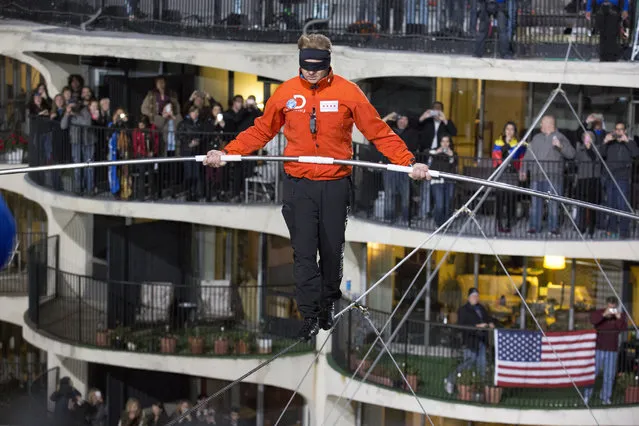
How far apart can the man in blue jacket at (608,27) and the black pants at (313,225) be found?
15909 mm

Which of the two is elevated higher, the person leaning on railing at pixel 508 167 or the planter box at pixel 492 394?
the person leaning on railing at pixel 508 167

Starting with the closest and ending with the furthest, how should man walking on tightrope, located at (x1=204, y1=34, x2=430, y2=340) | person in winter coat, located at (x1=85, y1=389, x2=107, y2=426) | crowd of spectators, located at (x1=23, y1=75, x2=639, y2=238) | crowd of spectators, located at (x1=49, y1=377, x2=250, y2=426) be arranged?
1. man walking on tightrope, located at (x1=204, y1=34, x2=430, y2=340)
2. crowd of spectators, located at (x1=23, y1=75, x2=639, y2=238)
3. crowd of spectators, located at (x1=49, y1=377, x2=250, y2=426)
4. person in winter coat, located at (x1=85, y1=389, x2=107, y2=426)

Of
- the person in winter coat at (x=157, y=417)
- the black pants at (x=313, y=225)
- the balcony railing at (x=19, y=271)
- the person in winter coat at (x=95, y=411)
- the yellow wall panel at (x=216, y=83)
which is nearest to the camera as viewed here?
the black pants at (x=313, y=225)

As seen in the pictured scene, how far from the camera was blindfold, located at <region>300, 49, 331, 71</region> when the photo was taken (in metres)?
21.8

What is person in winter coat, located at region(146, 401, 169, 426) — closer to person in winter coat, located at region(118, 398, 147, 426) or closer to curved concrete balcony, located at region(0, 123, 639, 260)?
person in winter coat, located at region(118, 398, 147, 426)

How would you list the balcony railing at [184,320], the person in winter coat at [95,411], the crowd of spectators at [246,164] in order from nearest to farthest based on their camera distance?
the crowd of spectators at [246,164] < the person in winter coat at [95,411] < the balcony railing at [184,320]

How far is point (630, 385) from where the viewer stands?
3834 cm

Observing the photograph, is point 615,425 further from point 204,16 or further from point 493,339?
point 204,16

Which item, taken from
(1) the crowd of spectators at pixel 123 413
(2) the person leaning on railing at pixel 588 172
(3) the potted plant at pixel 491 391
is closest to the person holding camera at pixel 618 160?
(2) the person leaning on railing at pixel 588 172

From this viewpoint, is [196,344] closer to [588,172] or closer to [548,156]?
[548,156]

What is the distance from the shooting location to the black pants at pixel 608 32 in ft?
124

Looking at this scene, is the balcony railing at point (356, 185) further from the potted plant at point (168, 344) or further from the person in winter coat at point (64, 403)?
the person in winter coat at point (64, 403)

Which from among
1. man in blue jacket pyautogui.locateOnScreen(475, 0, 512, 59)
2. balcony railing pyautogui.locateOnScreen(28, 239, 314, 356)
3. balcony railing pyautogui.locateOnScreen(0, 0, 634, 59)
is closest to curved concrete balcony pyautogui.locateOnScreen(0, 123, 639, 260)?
balcony railing pyautogui.locateOnScreen(28, 239, 314, 356)

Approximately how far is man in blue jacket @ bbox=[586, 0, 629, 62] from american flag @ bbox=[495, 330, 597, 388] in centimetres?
522
